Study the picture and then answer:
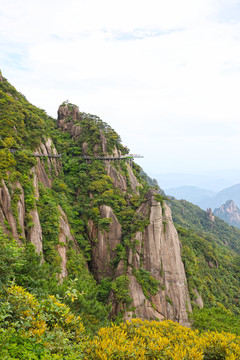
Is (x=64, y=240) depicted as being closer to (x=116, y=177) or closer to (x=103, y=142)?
(x=116, y=177)

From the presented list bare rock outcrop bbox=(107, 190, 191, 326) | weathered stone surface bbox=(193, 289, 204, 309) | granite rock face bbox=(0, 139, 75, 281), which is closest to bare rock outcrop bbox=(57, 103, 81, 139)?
granite rock face bbox=(0, 139, 75, 281)

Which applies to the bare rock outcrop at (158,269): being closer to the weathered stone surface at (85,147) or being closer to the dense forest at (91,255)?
the dense forest at (91,255)

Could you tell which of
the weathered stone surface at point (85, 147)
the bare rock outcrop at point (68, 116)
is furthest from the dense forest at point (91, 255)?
the bare rock outcrop at point (68, 116)

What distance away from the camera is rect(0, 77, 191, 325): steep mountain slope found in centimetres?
2119

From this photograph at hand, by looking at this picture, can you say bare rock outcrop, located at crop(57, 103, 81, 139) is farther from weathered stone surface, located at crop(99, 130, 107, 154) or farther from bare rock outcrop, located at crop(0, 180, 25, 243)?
bare rock outcrop, located at crop(0, 180, 25, 243)

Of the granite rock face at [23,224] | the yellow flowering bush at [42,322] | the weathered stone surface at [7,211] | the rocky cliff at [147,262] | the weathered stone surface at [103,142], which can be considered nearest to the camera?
the yellow flowering bush at [42,322]

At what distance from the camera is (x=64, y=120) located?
46.8 metres

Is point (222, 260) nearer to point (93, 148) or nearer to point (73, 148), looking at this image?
point (93, 148)

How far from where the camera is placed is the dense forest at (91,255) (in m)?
5.77

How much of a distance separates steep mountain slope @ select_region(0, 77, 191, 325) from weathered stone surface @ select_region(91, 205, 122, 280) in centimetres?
13

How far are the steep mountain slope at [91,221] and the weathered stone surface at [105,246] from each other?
0.42 feet

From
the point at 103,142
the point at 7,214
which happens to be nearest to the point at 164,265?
the point at 7,214

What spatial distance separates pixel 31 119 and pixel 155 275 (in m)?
28.0

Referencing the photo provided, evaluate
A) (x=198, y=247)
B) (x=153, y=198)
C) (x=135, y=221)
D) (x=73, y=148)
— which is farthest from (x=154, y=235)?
(x=73, y=148)
